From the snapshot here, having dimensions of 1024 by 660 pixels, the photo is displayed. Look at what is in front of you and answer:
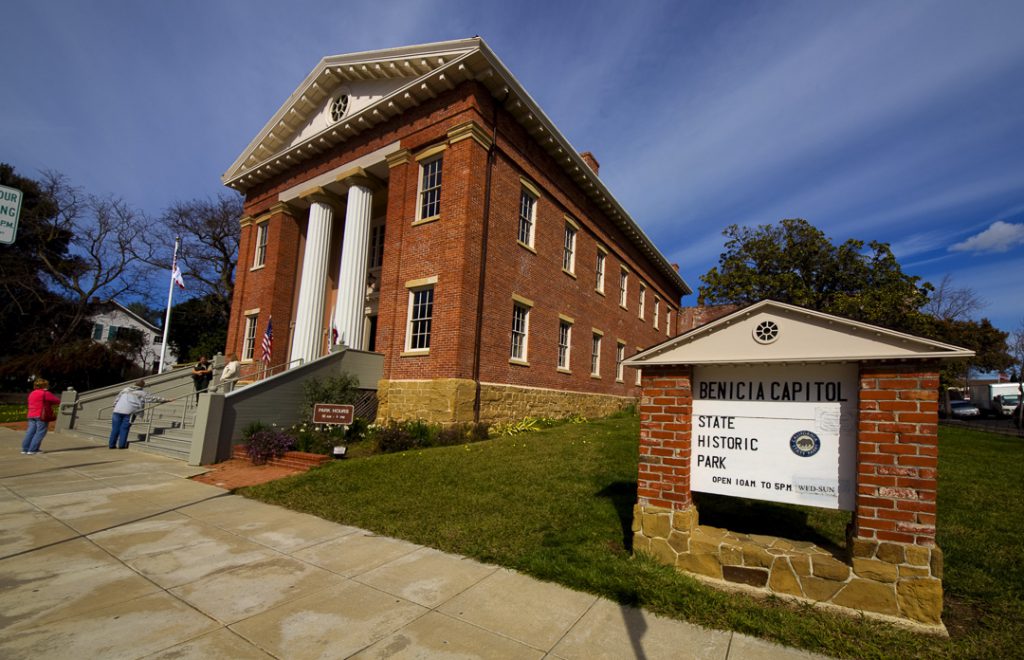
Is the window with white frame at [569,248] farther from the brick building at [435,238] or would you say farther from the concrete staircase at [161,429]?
the concrete staircase at [161,429]

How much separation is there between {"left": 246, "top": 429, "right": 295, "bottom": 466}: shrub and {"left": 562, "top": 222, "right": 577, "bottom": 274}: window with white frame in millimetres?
11960

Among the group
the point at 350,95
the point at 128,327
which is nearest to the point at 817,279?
the point at 350,95

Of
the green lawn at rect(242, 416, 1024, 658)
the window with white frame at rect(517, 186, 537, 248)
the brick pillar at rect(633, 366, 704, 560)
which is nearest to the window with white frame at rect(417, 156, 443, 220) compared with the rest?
the window with white frame at rect(517, 186, 537, 248)

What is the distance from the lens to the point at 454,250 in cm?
1434

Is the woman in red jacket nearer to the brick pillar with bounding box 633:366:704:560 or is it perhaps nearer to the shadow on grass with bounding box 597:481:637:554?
the shadow on grass with bounding box 597:481:637:554

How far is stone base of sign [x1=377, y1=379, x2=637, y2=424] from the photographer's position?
13.6 metres

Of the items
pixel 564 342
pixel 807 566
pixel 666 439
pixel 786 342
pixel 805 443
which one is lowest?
pixel 807 566

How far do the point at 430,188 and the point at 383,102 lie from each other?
3.33 m

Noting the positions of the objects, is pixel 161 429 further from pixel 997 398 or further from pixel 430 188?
pixel 997 398

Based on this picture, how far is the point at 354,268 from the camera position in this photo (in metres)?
17.0

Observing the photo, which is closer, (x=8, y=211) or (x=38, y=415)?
(x=8, y=211)

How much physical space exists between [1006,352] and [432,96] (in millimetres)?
54316

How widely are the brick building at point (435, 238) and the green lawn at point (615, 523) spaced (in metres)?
4.44

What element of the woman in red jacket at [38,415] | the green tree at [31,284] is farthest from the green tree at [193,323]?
the woman in red jacket at [38,415]
